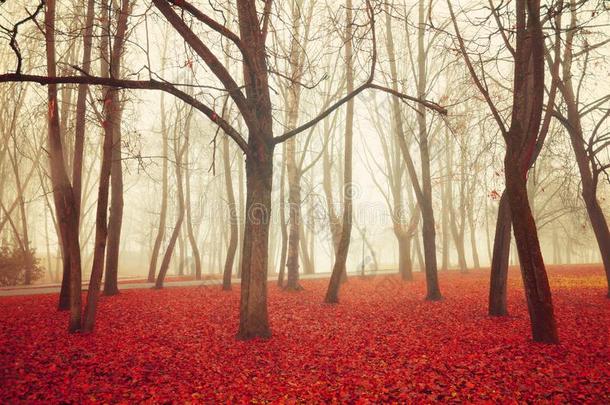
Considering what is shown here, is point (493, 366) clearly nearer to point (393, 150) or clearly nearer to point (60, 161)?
point (60, 161)

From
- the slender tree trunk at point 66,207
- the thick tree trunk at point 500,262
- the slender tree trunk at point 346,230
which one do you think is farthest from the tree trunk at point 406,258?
the slender tree trunk at point 66,207

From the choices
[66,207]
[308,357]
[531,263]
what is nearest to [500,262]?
[531,263]

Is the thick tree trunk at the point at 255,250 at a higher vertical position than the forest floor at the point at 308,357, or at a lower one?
higher

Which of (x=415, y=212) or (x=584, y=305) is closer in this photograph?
(x=584, y=305)

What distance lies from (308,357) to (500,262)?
17.6ft

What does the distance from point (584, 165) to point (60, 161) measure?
14958mm

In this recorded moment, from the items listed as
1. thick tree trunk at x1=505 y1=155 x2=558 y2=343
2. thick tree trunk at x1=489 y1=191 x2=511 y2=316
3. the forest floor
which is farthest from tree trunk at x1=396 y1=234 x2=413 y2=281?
thick tree trunk at x1=505 y1=155 x2=558 y2=343

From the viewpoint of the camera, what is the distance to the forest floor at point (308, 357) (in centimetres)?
468

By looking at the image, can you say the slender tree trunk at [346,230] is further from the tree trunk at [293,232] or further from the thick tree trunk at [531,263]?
the thick tree trunk at [531,263]

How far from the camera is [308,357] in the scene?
6.23 m

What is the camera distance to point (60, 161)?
318 inches

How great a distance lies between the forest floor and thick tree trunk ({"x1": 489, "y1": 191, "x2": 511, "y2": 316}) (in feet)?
1.40

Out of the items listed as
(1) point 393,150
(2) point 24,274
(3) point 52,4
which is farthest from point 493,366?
(2) point 24,274

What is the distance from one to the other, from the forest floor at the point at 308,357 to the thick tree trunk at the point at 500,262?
426 mm
